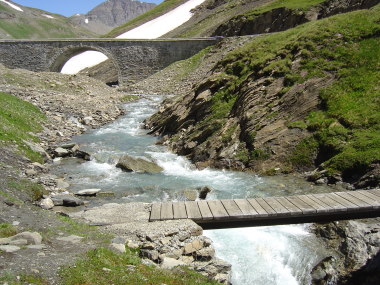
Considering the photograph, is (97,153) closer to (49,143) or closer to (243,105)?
(49,143)

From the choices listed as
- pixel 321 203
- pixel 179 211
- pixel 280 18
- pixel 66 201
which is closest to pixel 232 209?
pixel 179 211

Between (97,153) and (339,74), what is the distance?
1402 centimetres

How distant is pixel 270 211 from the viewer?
9.79m

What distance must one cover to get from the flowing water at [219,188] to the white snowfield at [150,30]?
5854cm

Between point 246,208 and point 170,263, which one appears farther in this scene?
point 246,208

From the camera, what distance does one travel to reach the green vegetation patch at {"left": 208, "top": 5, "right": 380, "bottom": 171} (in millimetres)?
14880

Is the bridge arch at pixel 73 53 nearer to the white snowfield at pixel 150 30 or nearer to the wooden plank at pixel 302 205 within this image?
the white snowfield at pixel 150 30

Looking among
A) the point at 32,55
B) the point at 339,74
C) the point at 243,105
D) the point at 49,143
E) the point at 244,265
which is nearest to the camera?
the point at 244,265

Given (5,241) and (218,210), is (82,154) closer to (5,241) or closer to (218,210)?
(218,210)

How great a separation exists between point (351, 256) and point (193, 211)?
164 inches

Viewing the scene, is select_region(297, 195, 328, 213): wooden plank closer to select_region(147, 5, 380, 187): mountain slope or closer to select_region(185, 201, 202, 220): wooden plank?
select_region(185, 201, 202, 220): wooden plank

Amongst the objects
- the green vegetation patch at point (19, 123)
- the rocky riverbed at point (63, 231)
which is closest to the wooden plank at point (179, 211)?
the rocky riverbed at point (63, 231)

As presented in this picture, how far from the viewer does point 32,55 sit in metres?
57.9

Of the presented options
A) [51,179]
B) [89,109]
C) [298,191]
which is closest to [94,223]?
[51,179]
